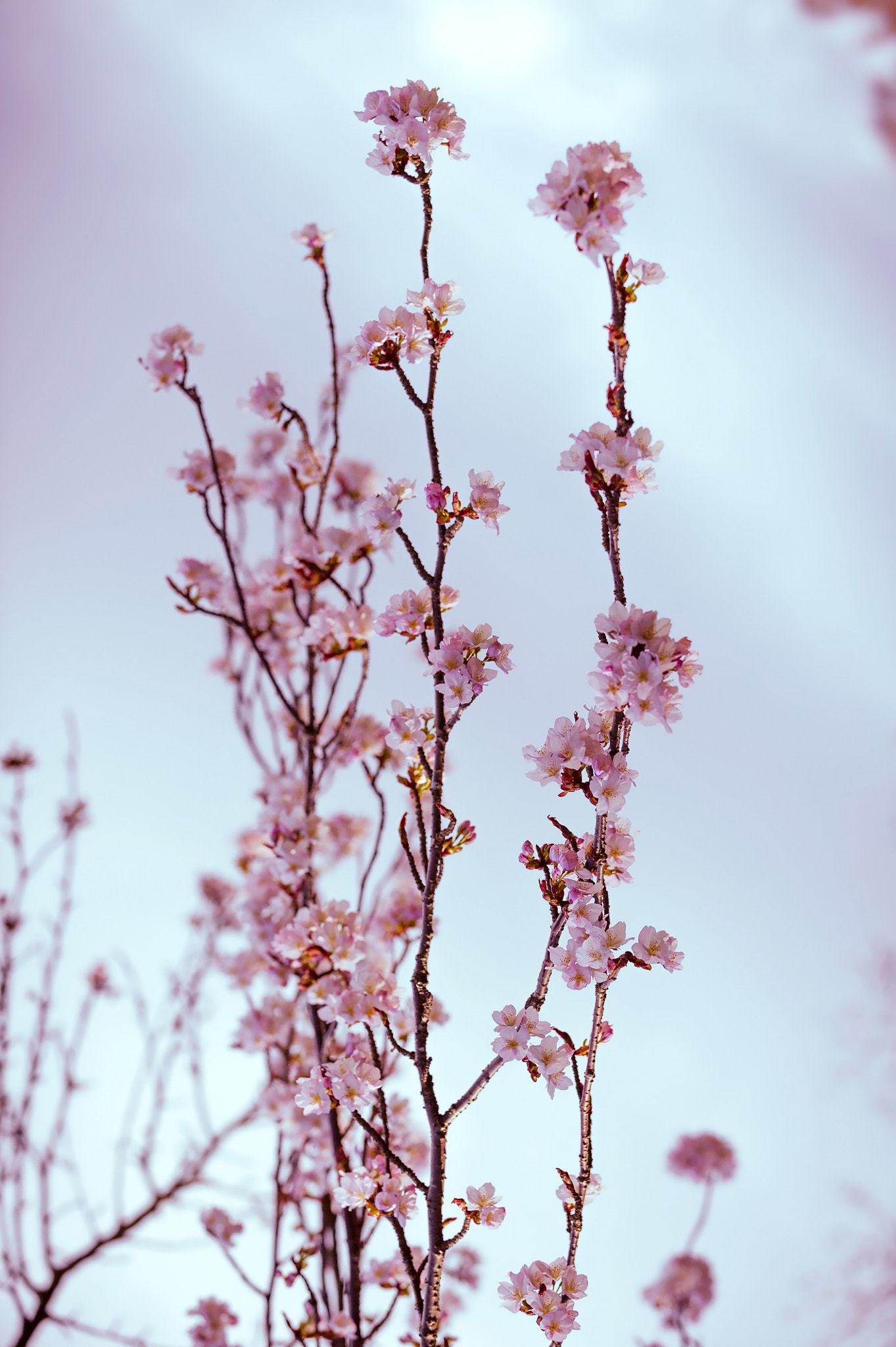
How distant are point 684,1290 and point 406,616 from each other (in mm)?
1369

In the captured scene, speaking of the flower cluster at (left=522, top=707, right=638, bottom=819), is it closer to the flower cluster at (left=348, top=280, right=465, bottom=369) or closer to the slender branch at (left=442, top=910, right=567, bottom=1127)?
the slender branch at (left=442, top=910, right=567, bottom=1127)

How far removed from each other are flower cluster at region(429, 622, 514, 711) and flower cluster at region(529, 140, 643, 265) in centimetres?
31

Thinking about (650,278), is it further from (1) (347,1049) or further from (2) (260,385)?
(1) (347,1049)

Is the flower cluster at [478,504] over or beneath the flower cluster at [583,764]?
over

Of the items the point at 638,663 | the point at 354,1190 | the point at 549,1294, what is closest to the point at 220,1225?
the point at 354,1190

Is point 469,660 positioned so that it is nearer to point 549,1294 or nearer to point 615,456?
point 615,456

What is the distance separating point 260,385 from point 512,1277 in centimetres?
96

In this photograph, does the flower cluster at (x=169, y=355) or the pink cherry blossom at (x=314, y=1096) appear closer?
the pink cherry blossom at (x=314, y=1096)

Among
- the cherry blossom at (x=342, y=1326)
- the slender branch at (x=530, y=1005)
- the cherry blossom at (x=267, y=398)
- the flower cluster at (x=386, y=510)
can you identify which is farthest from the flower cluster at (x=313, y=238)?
the cherry blossom at (x=342, y=1326)

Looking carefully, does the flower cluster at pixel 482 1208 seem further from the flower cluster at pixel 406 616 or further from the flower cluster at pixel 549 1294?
the flower cluster at pixel 406 616

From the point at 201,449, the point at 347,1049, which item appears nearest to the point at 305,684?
the point at 201,449

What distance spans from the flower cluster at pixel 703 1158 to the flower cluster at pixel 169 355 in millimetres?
1557

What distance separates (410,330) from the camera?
769 millimetres

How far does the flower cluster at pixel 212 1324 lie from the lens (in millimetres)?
1098
